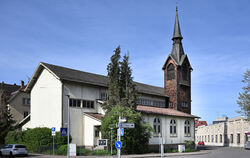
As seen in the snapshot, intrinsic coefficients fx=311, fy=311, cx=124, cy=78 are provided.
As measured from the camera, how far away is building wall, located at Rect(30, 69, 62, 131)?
37.6 metres

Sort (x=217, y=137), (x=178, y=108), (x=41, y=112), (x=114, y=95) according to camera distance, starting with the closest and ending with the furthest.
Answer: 1. (x=114, y=95)
2. (x=41, y=112)
3. (x=178, y=108)
4. (x=217, y=137)

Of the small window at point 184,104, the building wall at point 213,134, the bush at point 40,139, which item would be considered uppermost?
the small window at point 184,104

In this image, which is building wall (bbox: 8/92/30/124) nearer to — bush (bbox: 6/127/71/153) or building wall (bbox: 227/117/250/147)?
bush (bbox: 6/127/71/153)

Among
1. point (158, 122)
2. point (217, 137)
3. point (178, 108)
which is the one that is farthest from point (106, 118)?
point (217, 137)

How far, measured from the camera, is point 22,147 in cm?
3109

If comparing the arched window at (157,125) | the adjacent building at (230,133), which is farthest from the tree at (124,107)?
the adjacent building at (230,133)

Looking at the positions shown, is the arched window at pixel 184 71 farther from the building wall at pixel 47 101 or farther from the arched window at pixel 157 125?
the building wall at pixel 47 101

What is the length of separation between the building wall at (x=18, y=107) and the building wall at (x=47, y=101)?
51.6 feet

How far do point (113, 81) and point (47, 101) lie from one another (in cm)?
908

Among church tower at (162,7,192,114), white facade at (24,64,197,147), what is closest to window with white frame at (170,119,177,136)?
white facade at (24,64,197,147)

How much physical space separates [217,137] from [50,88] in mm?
Answer: 54323

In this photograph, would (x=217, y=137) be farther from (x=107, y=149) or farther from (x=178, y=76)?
(x=107, y=149)

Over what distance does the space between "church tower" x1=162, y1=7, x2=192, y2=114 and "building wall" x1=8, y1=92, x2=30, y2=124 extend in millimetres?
26214

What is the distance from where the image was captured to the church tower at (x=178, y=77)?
5469 centimetres
